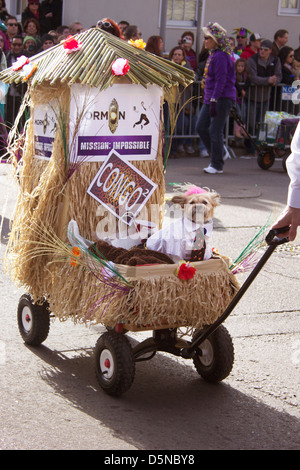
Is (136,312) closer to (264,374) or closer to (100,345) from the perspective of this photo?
(100,345)

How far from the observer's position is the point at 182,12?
1797 cm

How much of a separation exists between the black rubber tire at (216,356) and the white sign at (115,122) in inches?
49.3

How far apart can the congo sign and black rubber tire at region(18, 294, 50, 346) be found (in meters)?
0.74

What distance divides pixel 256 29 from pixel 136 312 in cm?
1563

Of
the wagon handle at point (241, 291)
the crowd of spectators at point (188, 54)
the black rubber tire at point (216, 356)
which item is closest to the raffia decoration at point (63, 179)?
the wagon handle at point (241, 291)

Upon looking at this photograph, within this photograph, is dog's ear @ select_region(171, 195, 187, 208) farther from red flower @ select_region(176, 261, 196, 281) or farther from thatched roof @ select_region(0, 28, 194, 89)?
thatched roof @ select_region(0, 28, 194, 89)

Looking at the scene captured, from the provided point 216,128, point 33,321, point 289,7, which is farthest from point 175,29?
point 33,321

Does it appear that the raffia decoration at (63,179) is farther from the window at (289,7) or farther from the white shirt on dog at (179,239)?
the window at (289,7)

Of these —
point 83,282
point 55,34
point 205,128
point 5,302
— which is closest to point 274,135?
point 205,128

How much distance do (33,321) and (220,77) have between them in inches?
288

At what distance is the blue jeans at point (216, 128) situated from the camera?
11711 millimetres

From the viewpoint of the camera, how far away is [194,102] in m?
14.4

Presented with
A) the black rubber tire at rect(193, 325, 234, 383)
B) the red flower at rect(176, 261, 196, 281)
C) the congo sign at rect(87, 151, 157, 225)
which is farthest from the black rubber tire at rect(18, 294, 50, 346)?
the red flower at rect(176, 261, 196, 281)

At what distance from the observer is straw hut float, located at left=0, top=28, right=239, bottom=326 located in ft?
14.6
